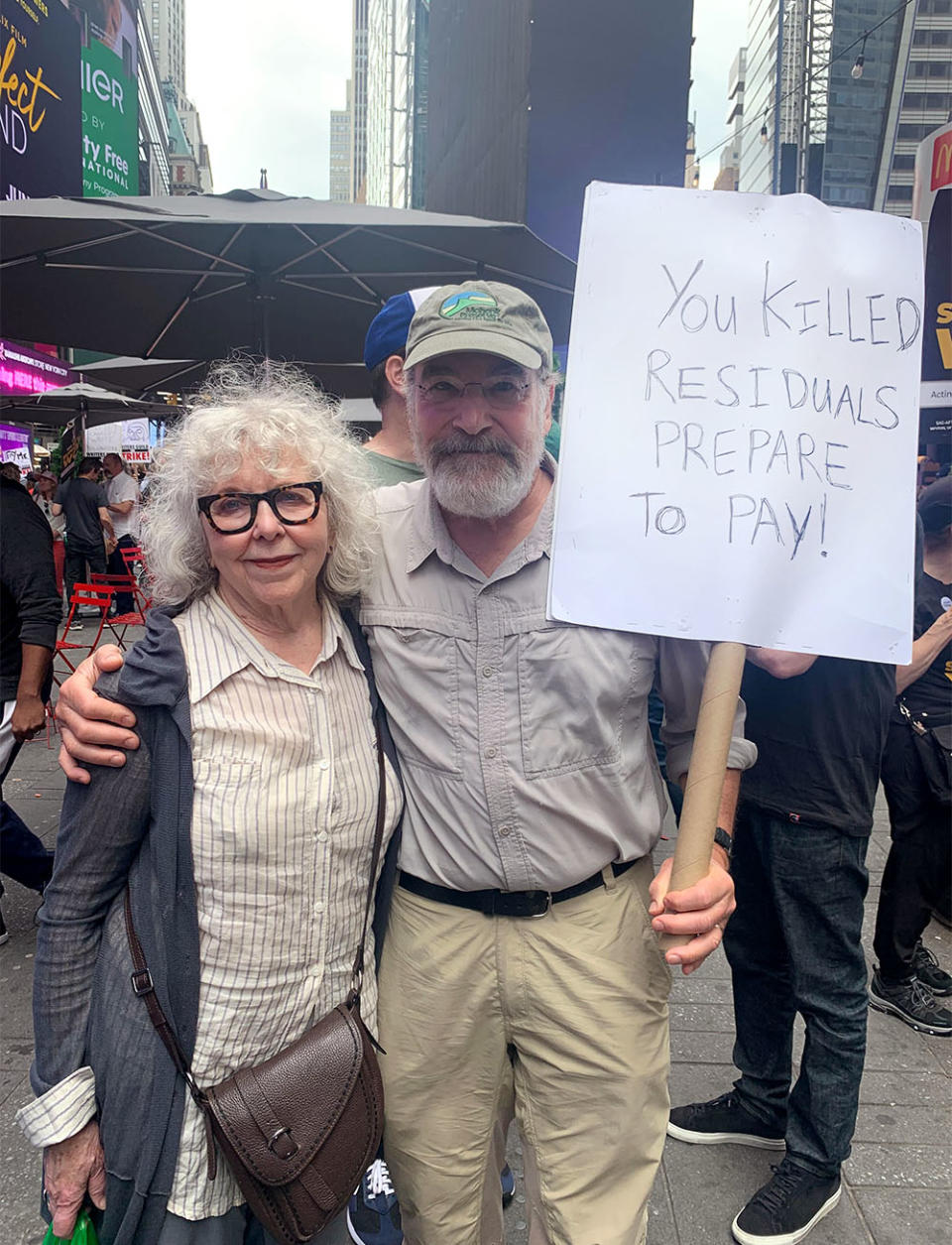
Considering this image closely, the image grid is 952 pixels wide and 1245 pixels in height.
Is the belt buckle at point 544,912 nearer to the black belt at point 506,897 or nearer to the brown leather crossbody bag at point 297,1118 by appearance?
the black belt at point 506,897

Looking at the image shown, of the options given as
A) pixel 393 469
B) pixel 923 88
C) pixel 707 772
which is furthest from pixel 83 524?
pixel 923 88

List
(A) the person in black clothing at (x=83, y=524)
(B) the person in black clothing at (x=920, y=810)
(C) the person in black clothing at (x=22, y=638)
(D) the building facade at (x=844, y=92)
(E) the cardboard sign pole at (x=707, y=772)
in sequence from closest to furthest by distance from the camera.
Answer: (E) the cardboard sign pole at (x=707, y=772) < (B) the person in black clothing at (x=920, y=810) < (C) the person in black clothing at (x=22, y=638) < (A) the person in black clothing at (x=83, y=524) < (D) the building facade at (x=844, y=92)

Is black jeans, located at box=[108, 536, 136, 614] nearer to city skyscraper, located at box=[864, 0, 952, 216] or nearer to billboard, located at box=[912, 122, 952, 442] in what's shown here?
billboard, located at box=[912, 122, 952, 442]

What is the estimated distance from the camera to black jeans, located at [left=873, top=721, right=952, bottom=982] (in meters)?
3.16

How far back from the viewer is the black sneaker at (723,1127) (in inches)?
96.7

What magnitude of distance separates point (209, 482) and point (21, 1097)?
2.19m

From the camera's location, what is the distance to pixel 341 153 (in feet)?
568

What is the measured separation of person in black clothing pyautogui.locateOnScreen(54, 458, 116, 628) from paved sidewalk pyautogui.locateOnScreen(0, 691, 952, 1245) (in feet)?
28.7

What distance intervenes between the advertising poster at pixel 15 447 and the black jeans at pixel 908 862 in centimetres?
1530

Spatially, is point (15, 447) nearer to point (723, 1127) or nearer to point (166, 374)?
point (166, 374)

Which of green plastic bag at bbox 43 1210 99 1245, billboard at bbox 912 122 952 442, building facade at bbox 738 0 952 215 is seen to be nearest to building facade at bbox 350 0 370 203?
building facade at bbox 738 0 952 215

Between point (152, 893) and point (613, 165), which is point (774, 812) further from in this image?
point (613, 165)

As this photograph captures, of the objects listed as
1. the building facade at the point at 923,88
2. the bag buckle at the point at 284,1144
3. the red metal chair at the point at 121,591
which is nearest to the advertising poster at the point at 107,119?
the red metal chair at the point at 121,591

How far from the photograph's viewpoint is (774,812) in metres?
2.15
